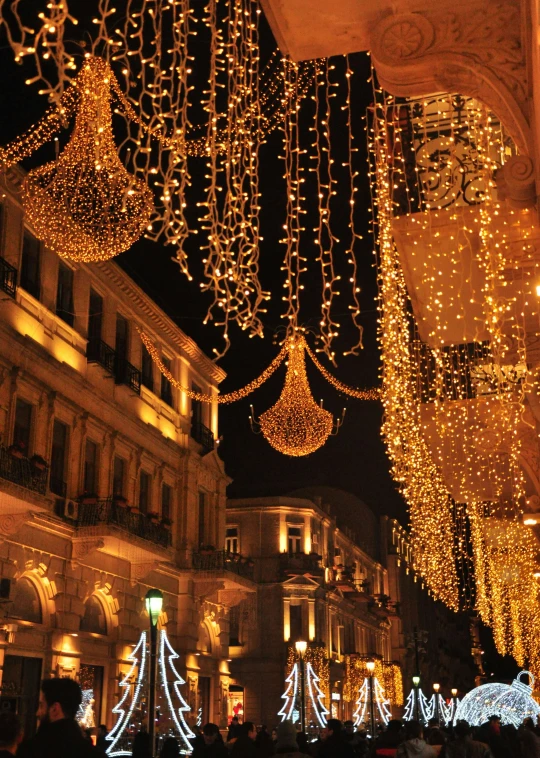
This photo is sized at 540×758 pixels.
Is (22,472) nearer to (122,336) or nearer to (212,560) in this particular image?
(122,336)

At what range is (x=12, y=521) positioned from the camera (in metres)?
17.9

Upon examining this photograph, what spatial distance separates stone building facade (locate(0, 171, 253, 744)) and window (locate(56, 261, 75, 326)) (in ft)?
0.15

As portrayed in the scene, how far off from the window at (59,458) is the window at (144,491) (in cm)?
452

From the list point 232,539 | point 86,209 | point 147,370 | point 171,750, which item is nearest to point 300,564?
point 232,539

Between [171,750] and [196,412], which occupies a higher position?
[196,412]

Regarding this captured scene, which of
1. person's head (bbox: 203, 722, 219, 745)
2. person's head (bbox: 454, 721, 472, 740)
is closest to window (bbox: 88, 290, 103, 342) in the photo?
person's head (bbox: 203, 722, 219, 745)

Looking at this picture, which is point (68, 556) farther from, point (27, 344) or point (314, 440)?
point (314, 440)

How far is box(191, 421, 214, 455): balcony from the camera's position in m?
30.0

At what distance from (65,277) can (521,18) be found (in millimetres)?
17021

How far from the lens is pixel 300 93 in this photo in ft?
34.3

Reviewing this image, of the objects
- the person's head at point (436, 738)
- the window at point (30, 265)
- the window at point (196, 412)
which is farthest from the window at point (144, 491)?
the person's head at point (436, 738)

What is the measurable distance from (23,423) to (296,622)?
1137 inches

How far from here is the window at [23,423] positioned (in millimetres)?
19312

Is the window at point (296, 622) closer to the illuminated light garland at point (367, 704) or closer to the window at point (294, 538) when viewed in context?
the window at point (294, 538)
